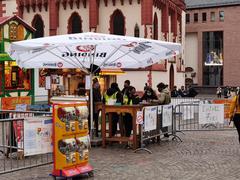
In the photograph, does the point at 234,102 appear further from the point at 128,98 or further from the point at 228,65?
the point at 228,65

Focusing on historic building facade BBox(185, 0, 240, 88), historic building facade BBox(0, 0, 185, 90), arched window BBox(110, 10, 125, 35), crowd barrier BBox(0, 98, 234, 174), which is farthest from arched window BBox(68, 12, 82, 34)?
historic building facade BBox(185, 0, 240, 88)

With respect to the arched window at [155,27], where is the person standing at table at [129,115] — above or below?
below

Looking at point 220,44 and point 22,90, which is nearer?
point 22,90

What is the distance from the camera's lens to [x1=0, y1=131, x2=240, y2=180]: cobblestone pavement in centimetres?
1007

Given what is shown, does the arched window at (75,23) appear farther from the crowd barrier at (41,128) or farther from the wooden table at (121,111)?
the wooden table at (121,111)

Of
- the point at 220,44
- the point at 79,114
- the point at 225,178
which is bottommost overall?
the point at 225,178

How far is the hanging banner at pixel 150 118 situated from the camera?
13.5 meters

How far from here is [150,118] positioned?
13805 millimetres

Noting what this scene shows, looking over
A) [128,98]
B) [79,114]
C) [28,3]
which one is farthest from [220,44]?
[79,114]

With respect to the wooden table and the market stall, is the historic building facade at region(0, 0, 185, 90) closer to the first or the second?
the market stall

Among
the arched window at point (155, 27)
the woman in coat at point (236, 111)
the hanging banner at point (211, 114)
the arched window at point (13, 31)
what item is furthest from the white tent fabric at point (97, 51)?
the arched window at point (155, 27)

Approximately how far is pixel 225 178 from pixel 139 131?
13.8 feet

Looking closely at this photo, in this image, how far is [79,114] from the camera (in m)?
9.84

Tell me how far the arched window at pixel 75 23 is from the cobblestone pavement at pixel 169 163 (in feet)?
82.8
